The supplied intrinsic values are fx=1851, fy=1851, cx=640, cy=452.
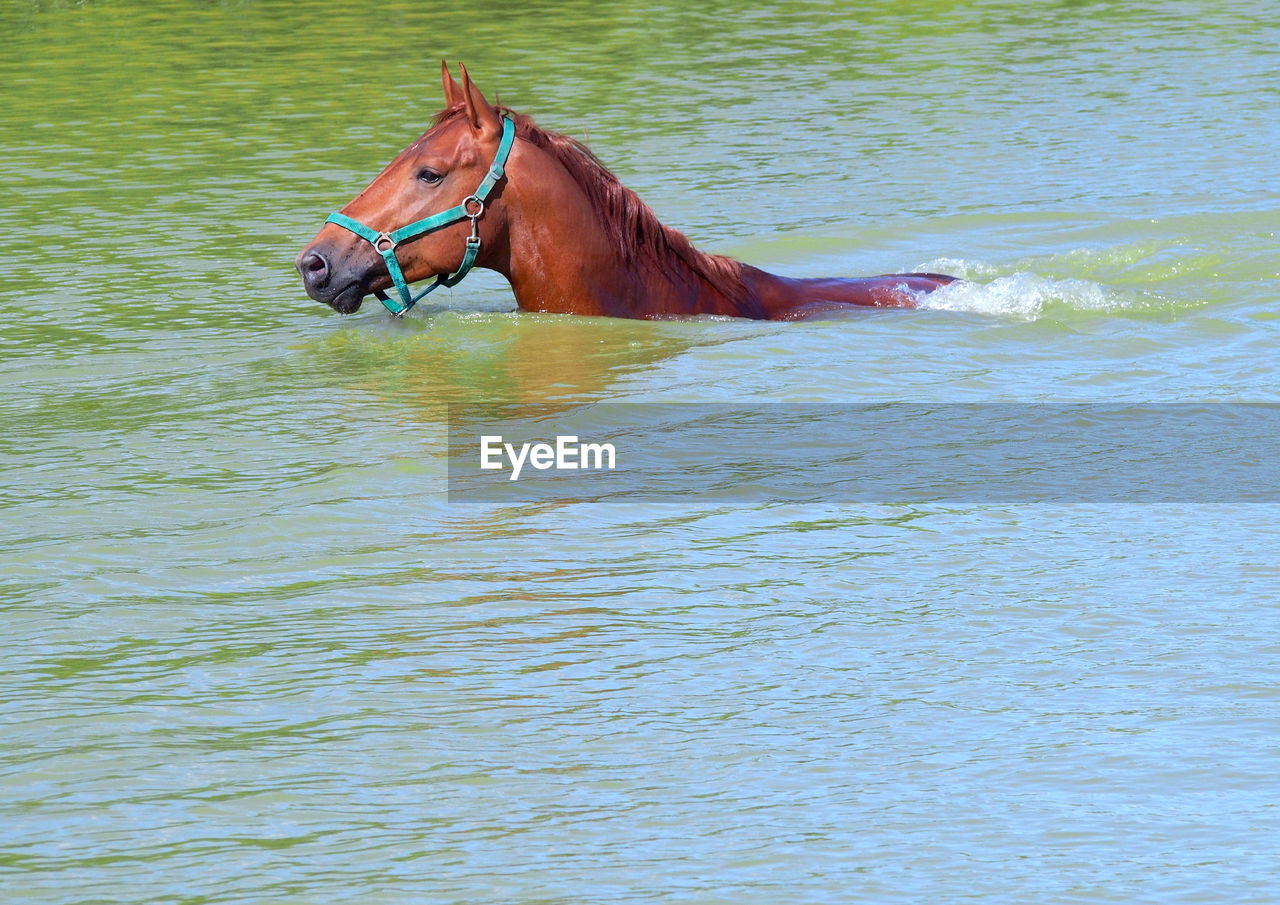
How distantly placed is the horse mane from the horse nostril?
80 centimetres

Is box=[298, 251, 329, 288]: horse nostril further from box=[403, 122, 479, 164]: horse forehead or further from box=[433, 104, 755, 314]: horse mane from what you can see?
box=[433, 104, 755, 314]: horse mane

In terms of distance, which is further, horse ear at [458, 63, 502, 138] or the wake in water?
the wake in water

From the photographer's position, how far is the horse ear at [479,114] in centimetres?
767

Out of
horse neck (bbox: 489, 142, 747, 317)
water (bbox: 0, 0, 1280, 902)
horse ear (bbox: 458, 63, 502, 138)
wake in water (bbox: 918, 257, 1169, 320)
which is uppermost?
horse ear (bbox: 458, 63, 502, 138)

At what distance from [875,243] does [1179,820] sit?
25.3 feet

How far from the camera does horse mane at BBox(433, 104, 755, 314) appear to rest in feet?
26.1

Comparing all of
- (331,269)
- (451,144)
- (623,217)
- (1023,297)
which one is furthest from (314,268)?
(1023,297)

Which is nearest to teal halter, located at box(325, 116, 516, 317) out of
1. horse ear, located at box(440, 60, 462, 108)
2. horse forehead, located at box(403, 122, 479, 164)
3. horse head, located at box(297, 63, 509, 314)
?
horse head, located at box(297, 63, 509, 314)

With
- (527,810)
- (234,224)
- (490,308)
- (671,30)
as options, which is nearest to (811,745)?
(527,810)

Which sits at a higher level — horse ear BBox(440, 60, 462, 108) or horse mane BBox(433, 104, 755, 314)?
horse ear BBox(440, 60, 462, 108)

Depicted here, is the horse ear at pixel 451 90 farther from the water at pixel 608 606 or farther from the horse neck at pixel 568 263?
the water at pixel 608 606

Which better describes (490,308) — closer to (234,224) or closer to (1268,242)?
(234,224)

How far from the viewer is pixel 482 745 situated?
4363 mm

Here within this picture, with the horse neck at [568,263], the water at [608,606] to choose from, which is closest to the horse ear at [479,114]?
the horse neck at [568,263]
